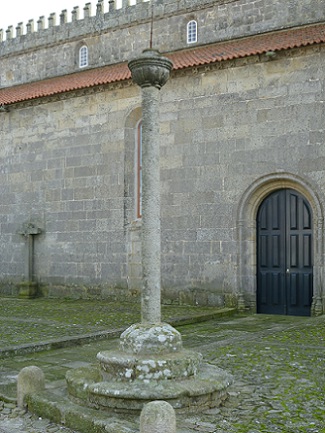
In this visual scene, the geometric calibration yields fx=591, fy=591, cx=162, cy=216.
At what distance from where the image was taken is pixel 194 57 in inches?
533

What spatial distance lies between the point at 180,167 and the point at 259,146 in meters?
1.94

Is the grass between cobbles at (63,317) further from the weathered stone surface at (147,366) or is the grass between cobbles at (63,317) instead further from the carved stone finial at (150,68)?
the carved stone finial at (150,68)

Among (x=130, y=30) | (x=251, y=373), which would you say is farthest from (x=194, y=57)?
(x=251, y=373)

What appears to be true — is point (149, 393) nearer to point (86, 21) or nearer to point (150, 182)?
point (150, 182)

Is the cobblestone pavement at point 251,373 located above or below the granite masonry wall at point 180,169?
below

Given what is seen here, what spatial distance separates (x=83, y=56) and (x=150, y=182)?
12.9 meters

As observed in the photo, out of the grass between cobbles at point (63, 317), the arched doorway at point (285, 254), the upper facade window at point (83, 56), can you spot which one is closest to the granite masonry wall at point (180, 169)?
the arched doorway at point (285, 254)

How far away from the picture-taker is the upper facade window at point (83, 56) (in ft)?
57.7

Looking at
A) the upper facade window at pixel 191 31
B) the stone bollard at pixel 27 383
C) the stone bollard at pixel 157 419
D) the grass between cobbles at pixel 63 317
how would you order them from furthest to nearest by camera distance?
the upper facade window at pixel 191 31 → the grass between cobbles at pixel 63 317 → the stone bollard at pixel 27 383 → the stone bollard at pixel 157 419

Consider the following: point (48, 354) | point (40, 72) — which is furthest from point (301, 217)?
point (40, 72)

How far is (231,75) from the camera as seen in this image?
12.7 m

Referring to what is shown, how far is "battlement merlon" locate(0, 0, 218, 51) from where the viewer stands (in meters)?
16.0

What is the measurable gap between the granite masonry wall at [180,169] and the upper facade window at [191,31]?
21 centimetres

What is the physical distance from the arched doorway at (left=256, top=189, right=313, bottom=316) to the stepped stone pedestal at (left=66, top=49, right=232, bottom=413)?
653 cm
